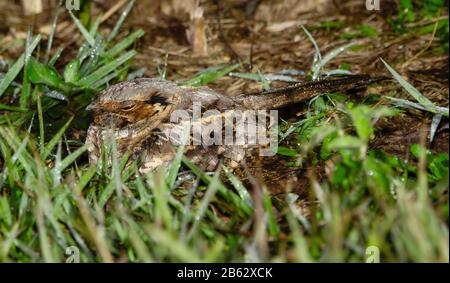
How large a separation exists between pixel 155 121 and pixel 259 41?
150 cm

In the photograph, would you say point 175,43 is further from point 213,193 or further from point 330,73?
point 213,193

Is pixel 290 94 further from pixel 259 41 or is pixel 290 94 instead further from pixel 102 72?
pixel 259 41

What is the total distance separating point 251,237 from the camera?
2354mm

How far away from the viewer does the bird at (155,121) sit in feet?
10.5

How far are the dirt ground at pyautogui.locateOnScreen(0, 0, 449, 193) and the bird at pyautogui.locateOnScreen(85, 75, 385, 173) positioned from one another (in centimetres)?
27

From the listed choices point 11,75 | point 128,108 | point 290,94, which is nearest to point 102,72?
point 11,75

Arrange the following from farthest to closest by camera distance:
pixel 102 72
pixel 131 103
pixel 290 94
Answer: pixel 102 72 < pixel 290 94 < pixel 131 103

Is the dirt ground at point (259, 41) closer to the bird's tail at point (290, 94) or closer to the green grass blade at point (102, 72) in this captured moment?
the bird's tail at point (290, 94)

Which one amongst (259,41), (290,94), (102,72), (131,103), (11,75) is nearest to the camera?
(131,103)

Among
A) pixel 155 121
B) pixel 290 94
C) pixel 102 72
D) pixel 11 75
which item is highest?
pixel 102 72

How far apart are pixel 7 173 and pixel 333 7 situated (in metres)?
2.62

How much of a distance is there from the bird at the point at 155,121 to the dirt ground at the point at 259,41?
27 centimetres

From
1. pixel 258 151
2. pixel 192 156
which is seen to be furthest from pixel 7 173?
pixel 258 151

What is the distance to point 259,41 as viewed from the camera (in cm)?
464
